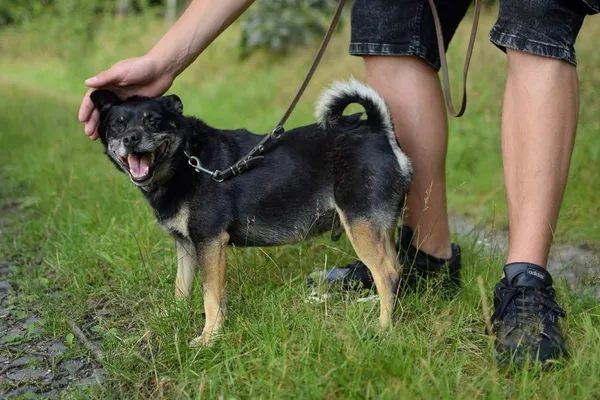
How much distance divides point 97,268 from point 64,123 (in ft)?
16.2

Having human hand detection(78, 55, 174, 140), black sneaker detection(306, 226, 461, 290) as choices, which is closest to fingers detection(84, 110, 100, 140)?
human hand detection(78, 55, 174, 140)

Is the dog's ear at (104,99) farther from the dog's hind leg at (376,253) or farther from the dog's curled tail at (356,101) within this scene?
the dog's hind leg at (376,253)

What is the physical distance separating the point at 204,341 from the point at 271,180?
0.75 metres

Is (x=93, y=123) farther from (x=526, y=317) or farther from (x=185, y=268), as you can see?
(x=526, y=317)

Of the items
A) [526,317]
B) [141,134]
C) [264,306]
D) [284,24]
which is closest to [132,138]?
[141,134]

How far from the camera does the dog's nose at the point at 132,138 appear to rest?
2579 millimetres

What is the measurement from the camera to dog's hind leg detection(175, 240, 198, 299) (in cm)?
286

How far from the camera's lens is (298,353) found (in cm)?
208

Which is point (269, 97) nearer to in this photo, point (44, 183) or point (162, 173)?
point (44, 183)

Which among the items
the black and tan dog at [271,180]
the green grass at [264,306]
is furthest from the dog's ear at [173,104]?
the green grass at [264,306]

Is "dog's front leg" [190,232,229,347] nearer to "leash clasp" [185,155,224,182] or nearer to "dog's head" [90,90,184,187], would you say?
"leash clasp" [185,155,224,182]

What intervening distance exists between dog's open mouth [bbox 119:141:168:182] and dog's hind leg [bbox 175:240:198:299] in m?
0.38

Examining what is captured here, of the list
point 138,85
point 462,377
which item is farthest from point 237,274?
point 462,377

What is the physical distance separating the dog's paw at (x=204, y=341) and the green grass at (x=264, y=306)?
0.17 feet
